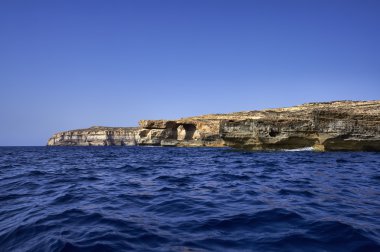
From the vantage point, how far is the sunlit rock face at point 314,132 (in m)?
25.0

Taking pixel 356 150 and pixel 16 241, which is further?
pixel 356 150

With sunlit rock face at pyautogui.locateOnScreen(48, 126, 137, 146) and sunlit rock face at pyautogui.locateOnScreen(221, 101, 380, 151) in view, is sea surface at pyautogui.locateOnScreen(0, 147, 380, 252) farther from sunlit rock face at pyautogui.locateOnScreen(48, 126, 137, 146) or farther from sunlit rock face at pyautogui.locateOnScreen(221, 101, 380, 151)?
sunlit rock face at pyautogui.locateOnScreen(48, 126, 137, 146)

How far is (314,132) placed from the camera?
88.1 ft

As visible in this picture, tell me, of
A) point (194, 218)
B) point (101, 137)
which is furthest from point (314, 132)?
point (101, 137)

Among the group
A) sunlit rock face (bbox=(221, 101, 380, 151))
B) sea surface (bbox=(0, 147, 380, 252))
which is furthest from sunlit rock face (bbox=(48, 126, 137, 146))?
sea surface (bbox=(0, 147, 380, 252))

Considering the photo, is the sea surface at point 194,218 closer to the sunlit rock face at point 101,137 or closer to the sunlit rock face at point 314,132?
the sunlit rock face at point 314,132

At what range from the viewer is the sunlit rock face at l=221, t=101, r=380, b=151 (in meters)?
25.0

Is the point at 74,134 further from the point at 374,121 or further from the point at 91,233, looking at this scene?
the point at 91,233

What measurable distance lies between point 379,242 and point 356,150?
25547 millimetres

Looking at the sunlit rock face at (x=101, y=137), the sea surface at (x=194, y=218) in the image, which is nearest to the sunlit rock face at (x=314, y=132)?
the sea surface at (x=194, y=218)

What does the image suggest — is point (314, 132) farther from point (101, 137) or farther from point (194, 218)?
point (101, 137)

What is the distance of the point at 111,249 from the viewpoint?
3.48 meters

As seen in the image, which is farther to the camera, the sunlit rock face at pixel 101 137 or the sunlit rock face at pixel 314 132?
the sunlit rock face at pixel 101 137

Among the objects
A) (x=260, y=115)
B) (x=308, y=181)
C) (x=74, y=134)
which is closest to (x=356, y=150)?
(x=308, y=181)
